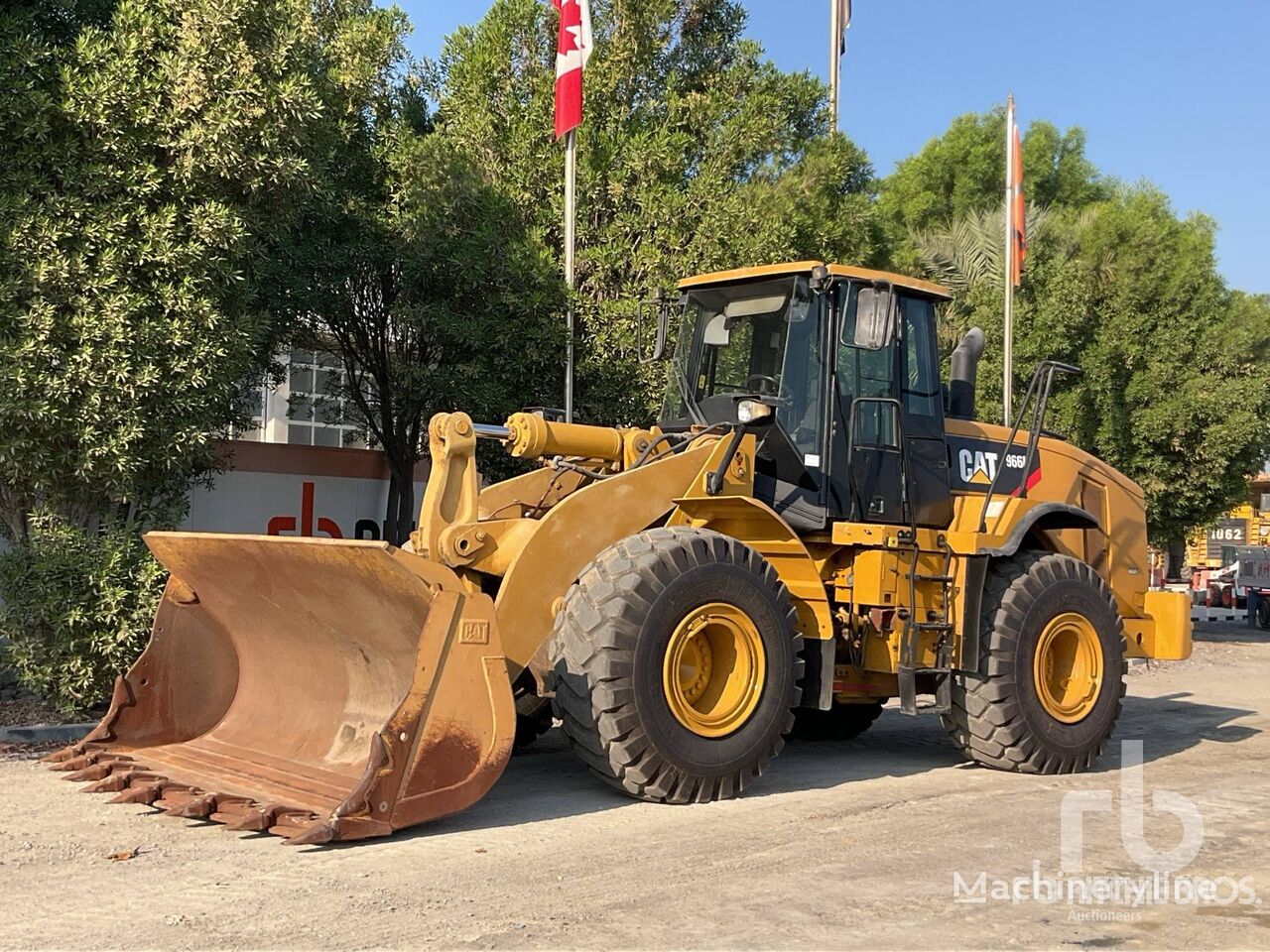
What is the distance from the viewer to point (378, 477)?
1722cm

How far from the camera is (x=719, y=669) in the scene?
753cm

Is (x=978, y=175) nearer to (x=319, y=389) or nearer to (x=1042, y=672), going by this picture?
(x=319, y=389)

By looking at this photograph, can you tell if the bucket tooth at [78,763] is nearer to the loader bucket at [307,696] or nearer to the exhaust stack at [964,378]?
the loader bucket at [307,696]

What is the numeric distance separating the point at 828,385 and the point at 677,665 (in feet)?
7.48

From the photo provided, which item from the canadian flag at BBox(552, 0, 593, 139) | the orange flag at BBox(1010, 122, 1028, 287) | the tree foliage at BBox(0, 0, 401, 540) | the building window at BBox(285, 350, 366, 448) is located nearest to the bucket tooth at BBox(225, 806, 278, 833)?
the tree foliage at BBox(0, 0, 401, 540)

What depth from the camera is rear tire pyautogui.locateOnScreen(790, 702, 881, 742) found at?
33.5 ft

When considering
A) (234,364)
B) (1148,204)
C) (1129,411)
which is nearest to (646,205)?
(234,364)

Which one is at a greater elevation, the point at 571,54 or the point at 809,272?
the point at 571,54

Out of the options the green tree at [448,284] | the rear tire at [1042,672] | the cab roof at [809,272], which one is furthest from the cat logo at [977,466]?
Answer: the green tree at [448,284]

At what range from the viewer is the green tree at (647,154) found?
13.8 metres

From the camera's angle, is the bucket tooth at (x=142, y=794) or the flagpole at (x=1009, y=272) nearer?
the bucket tooth at (x=142, y=794)

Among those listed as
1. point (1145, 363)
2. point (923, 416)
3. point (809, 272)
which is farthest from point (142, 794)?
point (1145, 363)

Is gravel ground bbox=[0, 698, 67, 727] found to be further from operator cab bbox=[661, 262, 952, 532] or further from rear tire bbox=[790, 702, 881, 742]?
rear tire bbox=[790, 702, 881, 742]

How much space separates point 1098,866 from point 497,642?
2950mm
